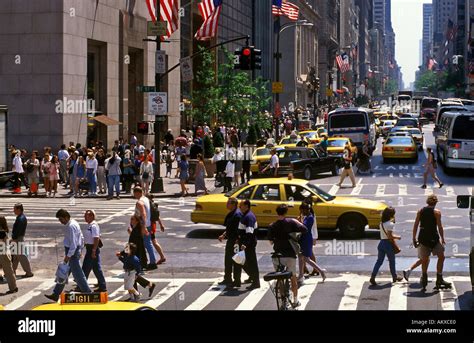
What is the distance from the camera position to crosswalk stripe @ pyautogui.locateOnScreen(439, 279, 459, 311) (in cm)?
1396

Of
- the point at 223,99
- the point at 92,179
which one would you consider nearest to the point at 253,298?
the point at 92,179

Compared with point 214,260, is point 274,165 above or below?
above

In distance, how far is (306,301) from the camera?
14.7 meters

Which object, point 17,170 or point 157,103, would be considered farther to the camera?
point 157,103

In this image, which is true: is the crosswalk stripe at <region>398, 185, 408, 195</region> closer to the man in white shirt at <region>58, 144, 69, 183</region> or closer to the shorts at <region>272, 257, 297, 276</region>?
the man in white shirt at <region>58, 144, 69, 183</region>

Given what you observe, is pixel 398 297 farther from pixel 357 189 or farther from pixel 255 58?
pixel 255 58

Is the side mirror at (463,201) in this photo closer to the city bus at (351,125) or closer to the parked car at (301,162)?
the parked car at (301,162)

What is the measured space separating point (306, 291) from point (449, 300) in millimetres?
2418

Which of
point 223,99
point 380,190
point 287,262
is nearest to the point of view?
point 287,262

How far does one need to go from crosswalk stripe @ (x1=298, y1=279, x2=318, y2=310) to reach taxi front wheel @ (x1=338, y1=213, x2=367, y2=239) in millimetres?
5535

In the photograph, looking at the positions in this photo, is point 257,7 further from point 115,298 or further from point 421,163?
point 115,298

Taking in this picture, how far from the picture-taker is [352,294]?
15.4 meters

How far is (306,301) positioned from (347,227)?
7715 millimetres

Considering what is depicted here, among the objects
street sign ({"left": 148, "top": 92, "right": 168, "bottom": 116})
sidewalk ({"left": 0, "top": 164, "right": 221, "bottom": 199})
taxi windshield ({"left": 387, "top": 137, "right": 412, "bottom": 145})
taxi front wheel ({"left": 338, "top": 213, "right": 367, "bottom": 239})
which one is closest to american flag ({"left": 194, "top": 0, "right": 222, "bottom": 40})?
taxi windshield ({"left": 387, "top": 137, "right": 412, "bottom": 145})
